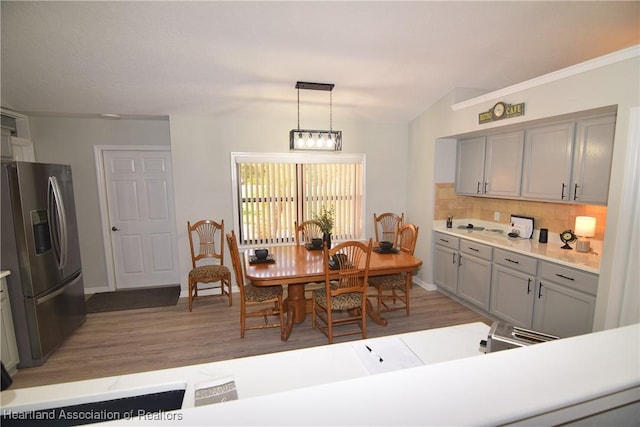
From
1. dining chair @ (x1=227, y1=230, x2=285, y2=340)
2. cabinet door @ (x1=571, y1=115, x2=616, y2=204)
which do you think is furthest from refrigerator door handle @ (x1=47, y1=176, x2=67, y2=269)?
cabinet door @ (x1=571, y1=115, x2=616, y2=204)

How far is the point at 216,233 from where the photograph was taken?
417cm

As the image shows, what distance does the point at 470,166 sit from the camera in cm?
396

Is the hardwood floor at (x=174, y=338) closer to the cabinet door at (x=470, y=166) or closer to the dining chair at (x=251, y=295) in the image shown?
the dining chair at (x=251, y=295)

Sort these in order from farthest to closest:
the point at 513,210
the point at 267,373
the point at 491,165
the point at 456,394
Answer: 1. the point at 513,210
2. the point at 491,165
3. the point at 267,373
4. the point at 456,394

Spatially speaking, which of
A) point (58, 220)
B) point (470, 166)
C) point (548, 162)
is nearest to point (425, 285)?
point (470, 166)

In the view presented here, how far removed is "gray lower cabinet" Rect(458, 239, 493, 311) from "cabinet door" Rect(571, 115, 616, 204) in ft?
3.22

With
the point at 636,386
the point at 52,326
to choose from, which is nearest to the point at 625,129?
the point at 636,386

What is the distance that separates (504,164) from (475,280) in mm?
1360

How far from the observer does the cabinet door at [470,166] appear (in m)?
3.79

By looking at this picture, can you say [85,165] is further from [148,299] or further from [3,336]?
[3,336]

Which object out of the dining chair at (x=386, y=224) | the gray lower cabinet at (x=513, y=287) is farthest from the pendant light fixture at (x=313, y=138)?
the gray lower cabinet at (x=513, y=287)

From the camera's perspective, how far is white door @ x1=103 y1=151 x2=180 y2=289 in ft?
13.8

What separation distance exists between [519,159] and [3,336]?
16.3 ft

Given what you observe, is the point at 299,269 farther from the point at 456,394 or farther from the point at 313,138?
the point at 456,394
